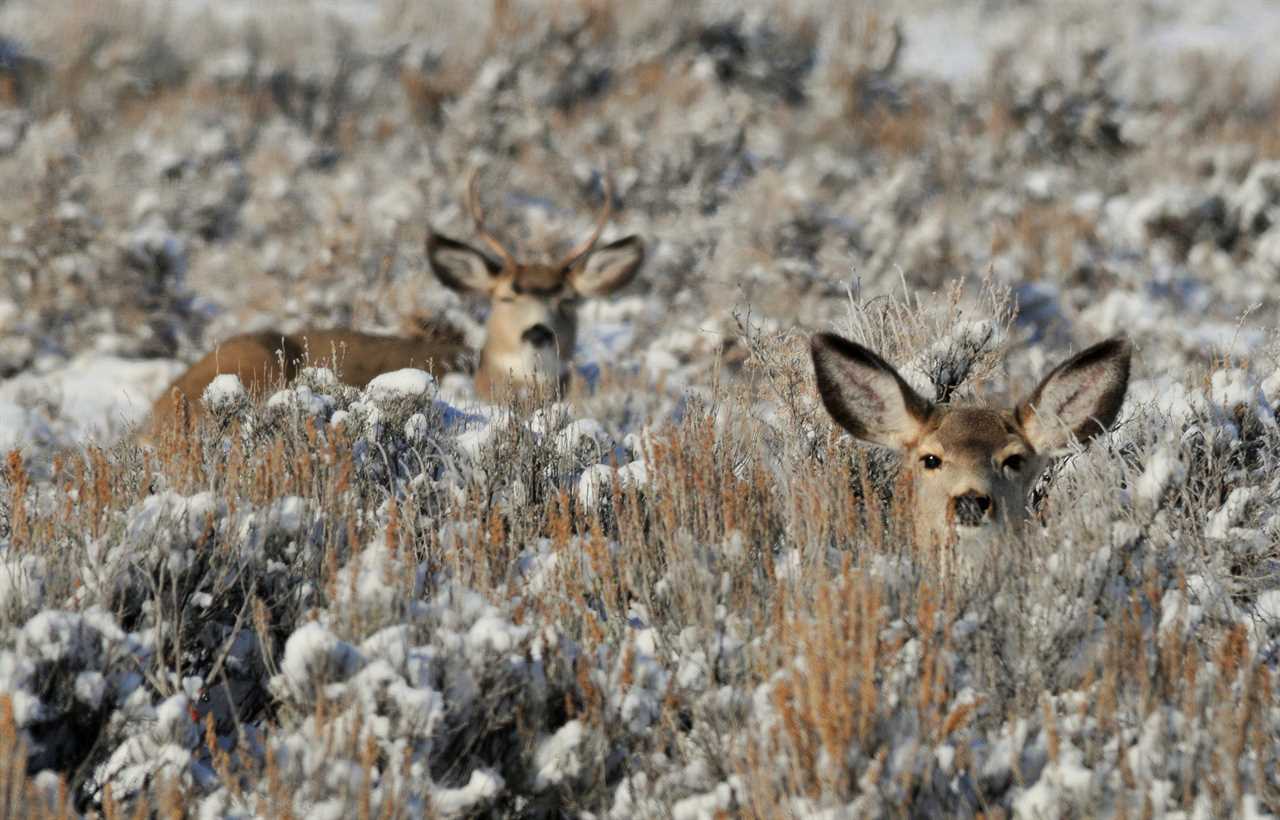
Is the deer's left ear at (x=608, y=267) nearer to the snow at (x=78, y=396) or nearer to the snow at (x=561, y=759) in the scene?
the snow at (x=78, y=396)

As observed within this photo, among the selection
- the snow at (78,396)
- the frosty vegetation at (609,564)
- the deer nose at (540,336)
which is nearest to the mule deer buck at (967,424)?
the frosty vegetation at (609,564)

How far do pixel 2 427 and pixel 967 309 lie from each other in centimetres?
506

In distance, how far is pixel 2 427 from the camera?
7719mm

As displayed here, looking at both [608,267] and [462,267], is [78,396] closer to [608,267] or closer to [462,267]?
[462,267]

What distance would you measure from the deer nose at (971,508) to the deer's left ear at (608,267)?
17.8 feet

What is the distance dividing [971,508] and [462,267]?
573 cm

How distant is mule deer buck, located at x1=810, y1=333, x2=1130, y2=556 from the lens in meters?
4.82

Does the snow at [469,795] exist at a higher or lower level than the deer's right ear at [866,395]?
lower

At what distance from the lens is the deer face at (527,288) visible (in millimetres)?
9156

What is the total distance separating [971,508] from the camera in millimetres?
4598

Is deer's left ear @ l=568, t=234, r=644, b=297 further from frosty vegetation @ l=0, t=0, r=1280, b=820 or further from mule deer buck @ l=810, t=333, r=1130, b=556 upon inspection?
mule deer buck @ l=810, t=333, r=1130, b=556

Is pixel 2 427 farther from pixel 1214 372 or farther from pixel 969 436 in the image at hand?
pixel 1214 372

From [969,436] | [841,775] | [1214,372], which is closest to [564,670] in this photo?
[841,775]

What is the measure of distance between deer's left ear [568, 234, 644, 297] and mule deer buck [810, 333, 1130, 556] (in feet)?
Answer: 16.1
